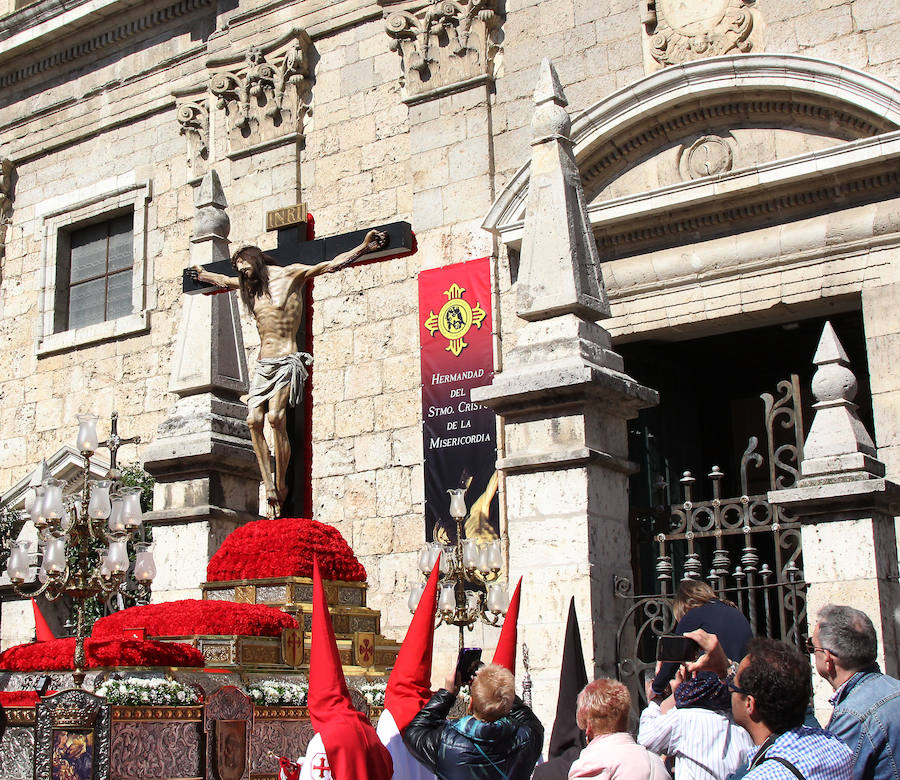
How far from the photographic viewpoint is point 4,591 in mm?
Result: 13859

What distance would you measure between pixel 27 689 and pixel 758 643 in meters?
4.09

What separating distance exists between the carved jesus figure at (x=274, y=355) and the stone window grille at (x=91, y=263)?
6.38m

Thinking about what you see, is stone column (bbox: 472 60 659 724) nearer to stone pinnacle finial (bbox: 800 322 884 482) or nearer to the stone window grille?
stone pinnacle finial (bbox: 800 322 884 482)

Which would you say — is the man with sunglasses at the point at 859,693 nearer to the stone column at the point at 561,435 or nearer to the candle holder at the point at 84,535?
the stone column at the point at 561,435

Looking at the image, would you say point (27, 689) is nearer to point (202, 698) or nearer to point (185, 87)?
A: point (202, 698)

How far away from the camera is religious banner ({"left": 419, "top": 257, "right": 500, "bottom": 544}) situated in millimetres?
12117

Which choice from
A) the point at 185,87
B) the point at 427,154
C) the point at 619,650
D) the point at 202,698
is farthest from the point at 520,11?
the point at 202,698

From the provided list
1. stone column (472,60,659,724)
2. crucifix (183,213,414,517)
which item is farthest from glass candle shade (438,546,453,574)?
crucifix (183,213,414,517)

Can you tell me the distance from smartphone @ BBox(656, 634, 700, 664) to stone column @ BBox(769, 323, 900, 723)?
230cm

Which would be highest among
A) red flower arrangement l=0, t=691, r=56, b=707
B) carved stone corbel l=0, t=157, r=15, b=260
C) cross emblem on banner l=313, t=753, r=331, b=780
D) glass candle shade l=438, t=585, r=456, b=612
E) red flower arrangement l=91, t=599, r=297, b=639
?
carved stone corbel l=0, t=157, r=15, b=260

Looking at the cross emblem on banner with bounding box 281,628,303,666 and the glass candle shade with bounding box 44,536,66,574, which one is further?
the cross emblem on banner with bounding box 281,628,303,666

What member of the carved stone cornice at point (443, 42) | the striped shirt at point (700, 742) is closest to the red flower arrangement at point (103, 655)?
the striped shirt at point (700, 742)

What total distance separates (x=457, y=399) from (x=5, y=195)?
28.4ft

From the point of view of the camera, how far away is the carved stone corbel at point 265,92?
14.4 metres
